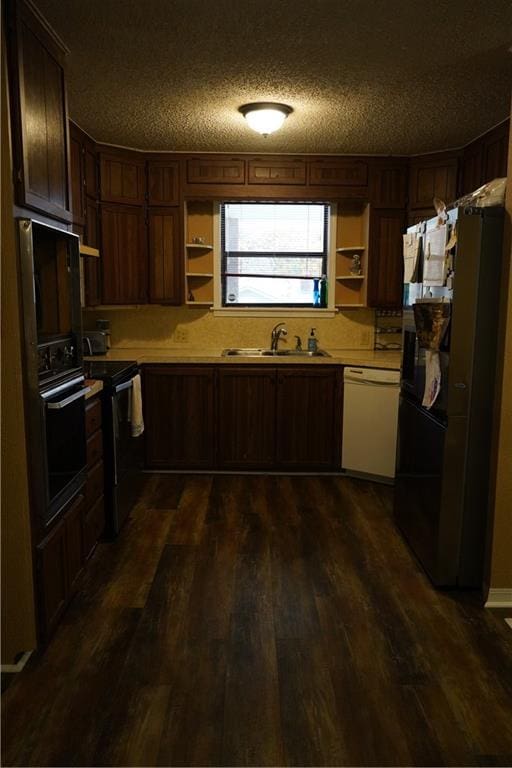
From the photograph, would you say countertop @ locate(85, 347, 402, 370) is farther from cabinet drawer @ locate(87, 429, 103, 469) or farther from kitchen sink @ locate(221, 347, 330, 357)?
cabinet drawer @ locate(87, 429, 103, 469)

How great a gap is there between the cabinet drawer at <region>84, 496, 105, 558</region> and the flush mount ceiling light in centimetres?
236

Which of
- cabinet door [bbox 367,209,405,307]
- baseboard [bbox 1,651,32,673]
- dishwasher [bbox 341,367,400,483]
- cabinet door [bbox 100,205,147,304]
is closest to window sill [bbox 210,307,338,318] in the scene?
cabinet door [bbox 367,209,405,307]

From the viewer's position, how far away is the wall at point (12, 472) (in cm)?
199

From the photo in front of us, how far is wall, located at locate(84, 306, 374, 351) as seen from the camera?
498 cm

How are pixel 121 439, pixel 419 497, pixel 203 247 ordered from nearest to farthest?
pixel 419 497 → pixel 121 439 → pixel 203 247

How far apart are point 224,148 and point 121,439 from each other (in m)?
2.44

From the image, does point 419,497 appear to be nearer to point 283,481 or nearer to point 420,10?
point 283,481

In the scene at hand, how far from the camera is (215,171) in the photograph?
453cm

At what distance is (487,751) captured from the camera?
A: 1.78 meters

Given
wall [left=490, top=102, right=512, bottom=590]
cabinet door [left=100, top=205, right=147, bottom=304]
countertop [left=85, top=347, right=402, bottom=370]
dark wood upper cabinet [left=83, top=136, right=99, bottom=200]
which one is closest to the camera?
wall [left=490, top=102, right=512, bottom=590]

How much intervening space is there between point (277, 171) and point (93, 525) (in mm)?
3059

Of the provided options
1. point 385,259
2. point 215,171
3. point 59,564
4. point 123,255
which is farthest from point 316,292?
point 59,564

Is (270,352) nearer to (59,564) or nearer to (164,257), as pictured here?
(164,257)

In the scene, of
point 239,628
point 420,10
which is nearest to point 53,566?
point 239,628
